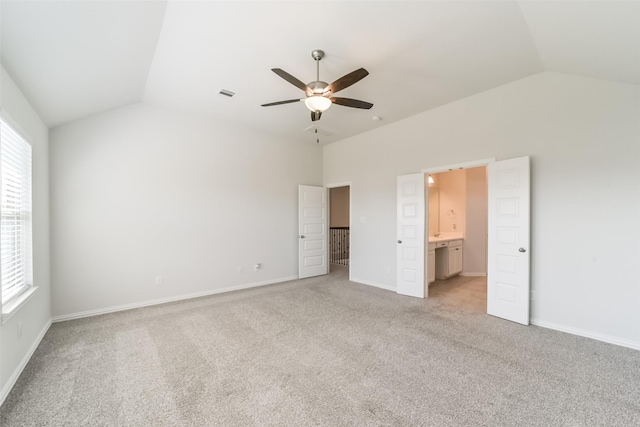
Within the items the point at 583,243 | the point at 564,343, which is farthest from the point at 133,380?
the point at 583,243

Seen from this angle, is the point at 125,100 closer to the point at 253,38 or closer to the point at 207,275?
the point at 253,38

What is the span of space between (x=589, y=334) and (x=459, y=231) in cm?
354

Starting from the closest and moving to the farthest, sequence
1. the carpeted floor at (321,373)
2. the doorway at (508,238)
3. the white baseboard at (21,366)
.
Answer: the carpeted floor at (321,373)
the white baseboard at (21,366)
the doorway at (508,238)

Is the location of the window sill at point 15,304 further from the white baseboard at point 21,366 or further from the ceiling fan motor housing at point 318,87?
the ceiling fan motor housing at point 318,87

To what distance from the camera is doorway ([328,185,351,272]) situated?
8.28m

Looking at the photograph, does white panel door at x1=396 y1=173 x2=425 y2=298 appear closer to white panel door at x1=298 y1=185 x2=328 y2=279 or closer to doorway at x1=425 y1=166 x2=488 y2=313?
doorway at x1=425 y1=166 x2=488 y2=313

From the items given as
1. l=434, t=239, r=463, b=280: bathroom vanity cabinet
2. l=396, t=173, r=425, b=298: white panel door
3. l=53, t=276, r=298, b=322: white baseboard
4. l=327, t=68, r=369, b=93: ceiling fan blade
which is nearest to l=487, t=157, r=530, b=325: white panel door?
l=396, t=173, r=425, b=298: white panel door

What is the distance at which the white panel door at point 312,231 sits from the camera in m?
6.05

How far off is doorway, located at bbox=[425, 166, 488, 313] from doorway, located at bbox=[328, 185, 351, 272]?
2.33 m

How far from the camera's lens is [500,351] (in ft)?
9.09

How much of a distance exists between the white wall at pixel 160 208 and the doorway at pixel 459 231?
→ 321cm

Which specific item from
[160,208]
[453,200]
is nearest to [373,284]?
[453,200]

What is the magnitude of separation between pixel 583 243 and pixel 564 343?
3.82ft

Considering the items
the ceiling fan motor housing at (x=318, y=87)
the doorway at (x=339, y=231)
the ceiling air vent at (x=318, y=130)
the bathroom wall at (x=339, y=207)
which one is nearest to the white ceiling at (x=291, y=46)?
the ceiling fan motor housing at (x=318, y=87)
